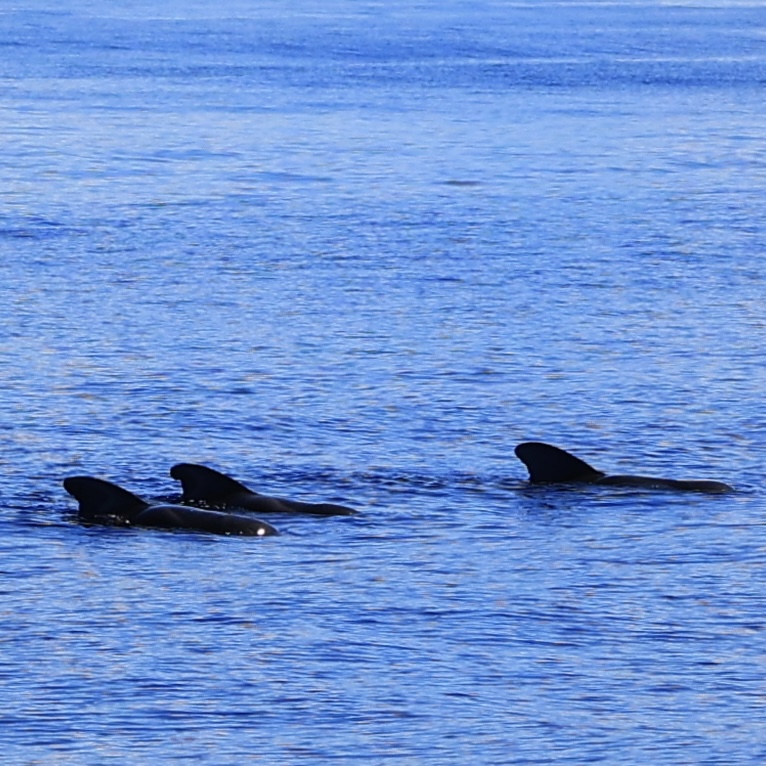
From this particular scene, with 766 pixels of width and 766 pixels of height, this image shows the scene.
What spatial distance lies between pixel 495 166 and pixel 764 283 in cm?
1253

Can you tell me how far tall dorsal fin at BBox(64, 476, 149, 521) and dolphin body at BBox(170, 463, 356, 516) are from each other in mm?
441

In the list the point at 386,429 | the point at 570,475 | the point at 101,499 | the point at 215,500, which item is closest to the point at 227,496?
the point at 215,500

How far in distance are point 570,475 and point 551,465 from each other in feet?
0.73

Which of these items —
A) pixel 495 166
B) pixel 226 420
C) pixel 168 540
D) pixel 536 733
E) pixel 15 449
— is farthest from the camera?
pixel 495 166

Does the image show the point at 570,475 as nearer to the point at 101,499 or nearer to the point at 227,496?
the point at 227,496

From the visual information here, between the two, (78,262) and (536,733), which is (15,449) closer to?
(536,733)

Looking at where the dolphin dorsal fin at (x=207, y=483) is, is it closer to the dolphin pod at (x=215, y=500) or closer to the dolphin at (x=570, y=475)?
the dolphin pod at (x=215, y=500)

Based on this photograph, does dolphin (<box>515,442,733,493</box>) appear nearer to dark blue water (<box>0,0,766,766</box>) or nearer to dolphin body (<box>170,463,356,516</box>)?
dark blue water (<box>0,0,766,766</box>)

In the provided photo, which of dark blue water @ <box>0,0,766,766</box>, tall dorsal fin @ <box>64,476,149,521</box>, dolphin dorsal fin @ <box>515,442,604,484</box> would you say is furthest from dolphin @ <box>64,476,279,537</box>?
dolphin dorsal fin @ <box>515,442,604,484</box>

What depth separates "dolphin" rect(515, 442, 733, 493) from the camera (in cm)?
1703

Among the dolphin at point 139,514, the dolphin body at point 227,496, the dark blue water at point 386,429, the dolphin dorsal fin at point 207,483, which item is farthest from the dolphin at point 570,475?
the dolphin at point 139,514

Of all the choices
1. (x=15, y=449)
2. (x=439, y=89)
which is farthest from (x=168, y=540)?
(x=439, y=89)

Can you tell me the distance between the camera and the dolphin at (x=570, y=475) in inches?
671

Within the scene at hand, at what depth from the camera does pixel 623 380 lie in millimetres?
21578
